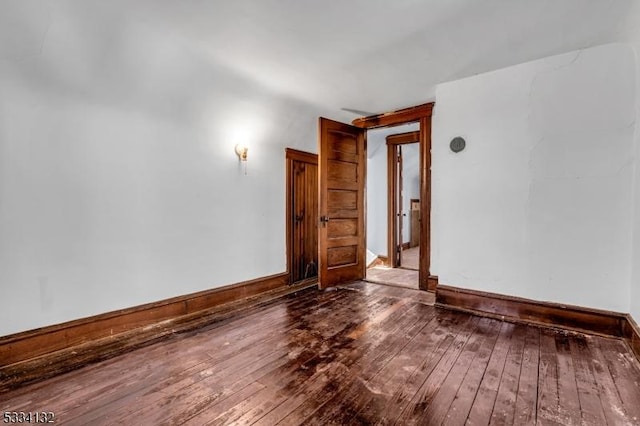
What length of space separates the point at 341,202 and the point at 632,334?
2917 mm

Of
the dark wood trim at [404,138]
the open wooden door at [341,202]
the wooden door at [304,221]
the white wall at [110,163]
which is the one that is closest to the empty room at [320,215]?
the white wall at [110,163]

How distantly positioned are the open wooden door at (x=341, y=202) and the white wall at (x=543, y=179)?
1.23 m

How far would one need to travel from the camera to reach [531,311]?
2.81 metres

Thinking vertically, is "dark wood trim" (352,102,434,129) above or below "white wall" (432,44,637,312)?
above

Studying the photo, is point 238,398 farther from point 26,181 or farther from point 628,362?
point 628,362

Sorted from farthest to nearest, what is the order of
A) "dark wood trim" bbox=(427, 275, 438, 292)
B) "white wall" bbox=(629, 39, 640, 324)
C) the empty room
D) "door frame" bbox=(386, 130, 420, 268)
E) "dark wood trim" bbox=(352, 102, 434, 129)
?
"door frame" bbox=(386, 130, 420, 268)
"dark wood trim" bbox=(352, 102, 434, 129)
"dark wood trim" bbox=(427, 275, 438, 292)
"white wall" bbox=(629, 39, 640, 324)
the empty room

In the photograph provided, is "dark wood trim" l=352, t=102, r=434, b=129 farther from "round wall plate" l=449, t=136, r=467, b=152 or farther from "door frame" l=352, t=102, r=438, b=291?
"round wall plate" l=449, t=136, r=467, b=152

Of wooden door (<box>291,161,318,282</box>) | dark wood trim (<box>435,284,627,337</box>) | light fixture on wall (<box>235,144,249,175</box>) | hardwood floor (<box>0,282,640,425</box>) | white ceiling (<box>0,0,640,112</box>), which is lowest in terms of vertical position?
hardwood floor (<box>0,282,640,425</box>)

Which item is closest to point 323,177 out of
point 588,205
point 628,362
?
point 588,205

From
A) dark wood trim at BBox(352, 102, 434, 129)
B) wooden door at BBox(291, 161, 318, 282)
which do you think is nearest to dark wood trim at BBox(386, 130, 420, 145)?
dark wood trim at BBox(352, 102, 434, 129)

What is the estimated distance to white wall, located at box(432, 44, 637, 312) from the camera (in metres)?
2.50

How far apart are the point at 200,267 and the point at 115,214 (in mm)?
940

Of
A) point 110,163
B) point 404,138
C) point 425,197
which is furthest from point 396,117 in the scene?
point 110,163

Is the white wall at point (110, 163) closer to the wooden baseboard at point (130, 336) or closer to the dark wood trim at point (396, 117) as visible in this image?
the wooden baseboard at point (130, 336)
